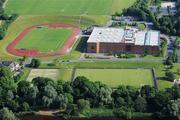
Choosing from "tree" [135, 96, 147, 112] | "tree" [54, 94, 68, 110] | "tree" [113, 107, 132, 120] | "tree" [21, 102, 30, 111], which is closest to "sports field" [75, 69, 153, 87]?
"tree" [135, 96, 147, 112]

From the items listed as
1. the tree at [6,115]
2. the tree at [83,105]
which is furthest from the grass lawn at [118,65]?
the tree at [6,115]

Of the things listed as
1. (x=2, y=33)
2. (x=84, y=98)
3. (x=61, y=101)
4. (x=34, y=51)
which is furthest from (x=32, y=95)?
(x=2, y=33)

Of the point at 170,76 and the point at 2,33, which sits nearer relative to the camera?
the point at 170,76

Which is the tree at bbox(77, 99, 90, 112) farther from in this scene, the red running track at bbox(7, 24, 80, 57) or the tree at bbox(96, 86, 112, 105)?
the red running track at bbox(7, 24, 80, 57)

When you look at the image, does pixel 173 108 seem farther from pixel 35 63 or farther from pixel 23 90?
pixel 35 63

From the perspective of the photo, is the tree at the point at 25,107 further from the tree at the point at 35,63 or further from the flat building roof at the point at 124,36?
the flat building roof at the point at 124,36

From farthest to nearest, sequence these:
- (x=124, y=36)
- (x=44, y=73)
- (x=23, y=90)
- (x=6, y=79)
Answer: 1. (x=124, y=36)
2. (x=44, y=73)
3. (x=6, y=79)
4. (x=23, y=90)
